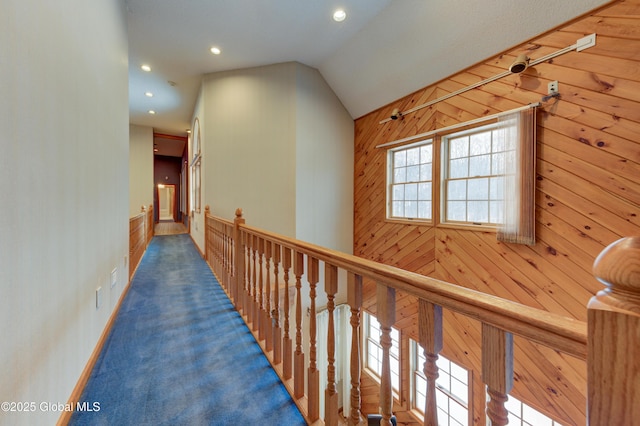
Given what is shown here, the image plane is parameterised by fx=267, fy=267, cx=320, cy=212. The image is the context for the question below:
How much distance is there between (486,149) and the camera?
323cm

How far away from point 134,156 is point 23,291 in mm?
8465

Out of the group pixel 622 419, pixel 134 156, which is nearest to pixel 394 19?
pixel 622 419

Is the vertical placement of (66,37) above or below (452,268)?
above

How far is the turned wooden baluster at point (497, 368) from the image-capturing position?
0.53 metres

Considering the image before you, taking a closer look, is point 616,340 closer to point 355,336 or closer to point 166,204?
point 355,336

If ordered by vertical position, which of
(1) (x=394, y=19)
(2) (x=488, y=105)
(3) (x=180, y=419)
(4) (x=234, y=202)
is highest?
(1) (x=394, y=19)

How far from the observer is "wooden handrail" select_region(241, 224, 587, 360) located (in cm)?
44

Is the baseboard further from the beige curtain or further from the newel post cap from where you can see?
the beige curtain

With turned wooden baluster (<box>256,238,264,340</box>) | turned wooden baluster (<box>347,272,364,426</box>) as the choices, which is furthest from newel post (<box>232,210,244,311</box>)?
turned wooden baluster (<box>347,272,364,426</box>)

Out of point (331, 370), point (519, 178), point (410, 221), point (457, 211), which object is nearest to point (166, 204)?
point (410, 221)

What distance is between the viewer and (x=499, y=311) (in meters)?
0.52

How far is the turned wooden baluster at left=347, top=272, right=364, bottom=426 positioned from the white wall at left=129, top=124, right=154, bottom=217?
858 cm

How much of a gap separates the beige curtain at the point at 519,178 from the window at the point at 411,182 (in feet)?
3.62

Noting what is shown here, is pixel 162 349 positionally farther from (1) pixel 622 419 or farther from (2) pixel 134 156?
(2) pixel 134 156
